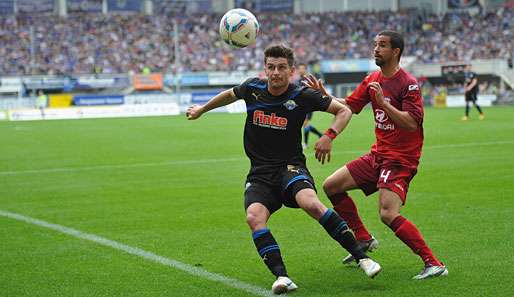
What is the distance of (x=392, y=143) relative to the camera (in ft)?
25.5

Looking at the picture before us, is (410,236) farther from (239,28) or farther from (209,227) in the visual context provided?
(209,227)

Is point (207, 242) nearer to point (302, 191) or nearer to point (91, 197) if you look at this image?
point (302, 191)

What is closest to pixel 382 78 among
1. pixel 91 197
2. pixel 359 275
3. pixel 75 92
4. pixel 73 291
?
pixel 359 275

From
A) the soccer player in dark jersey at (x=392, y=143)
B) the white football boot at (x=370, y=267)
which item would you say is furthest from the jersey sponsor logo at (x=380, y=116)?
the white football boot at (x=370, y=267)

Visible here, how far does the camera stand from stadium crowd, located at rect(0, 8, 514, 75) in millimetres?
65875

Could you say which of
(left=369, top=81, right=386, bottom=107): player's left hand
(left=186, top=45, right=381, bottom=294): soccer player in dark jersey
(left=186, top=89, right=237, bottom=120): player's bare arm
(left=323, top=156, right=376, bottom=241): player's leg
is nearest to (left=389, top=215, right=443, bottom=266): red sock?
(left=186, top=45, right=381, bottom=294): soccer player in dark jersey

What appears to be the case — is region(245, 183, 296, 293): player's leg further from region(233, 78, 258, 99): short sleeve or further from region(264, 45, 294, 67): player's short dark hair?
region(264, 45, 294, 67): player's short dark hair

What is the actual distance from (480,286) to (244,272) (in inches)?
84.6

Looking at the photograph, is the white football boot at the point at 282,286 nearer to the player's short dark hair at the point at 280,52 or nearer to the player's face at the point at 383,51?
the player's short dark hair at the point at 280,52

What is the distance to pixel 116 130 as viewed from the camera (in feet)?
113

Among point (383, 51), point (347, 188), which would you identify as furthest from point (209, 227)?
point (383, 51)

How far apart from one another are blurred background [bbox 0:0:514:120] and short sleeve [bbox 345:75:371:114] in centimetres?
5004

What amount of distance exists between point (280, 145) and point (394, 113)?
1.04m

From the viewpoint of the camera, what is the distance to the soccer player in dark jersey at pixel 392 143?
24.3 feet
